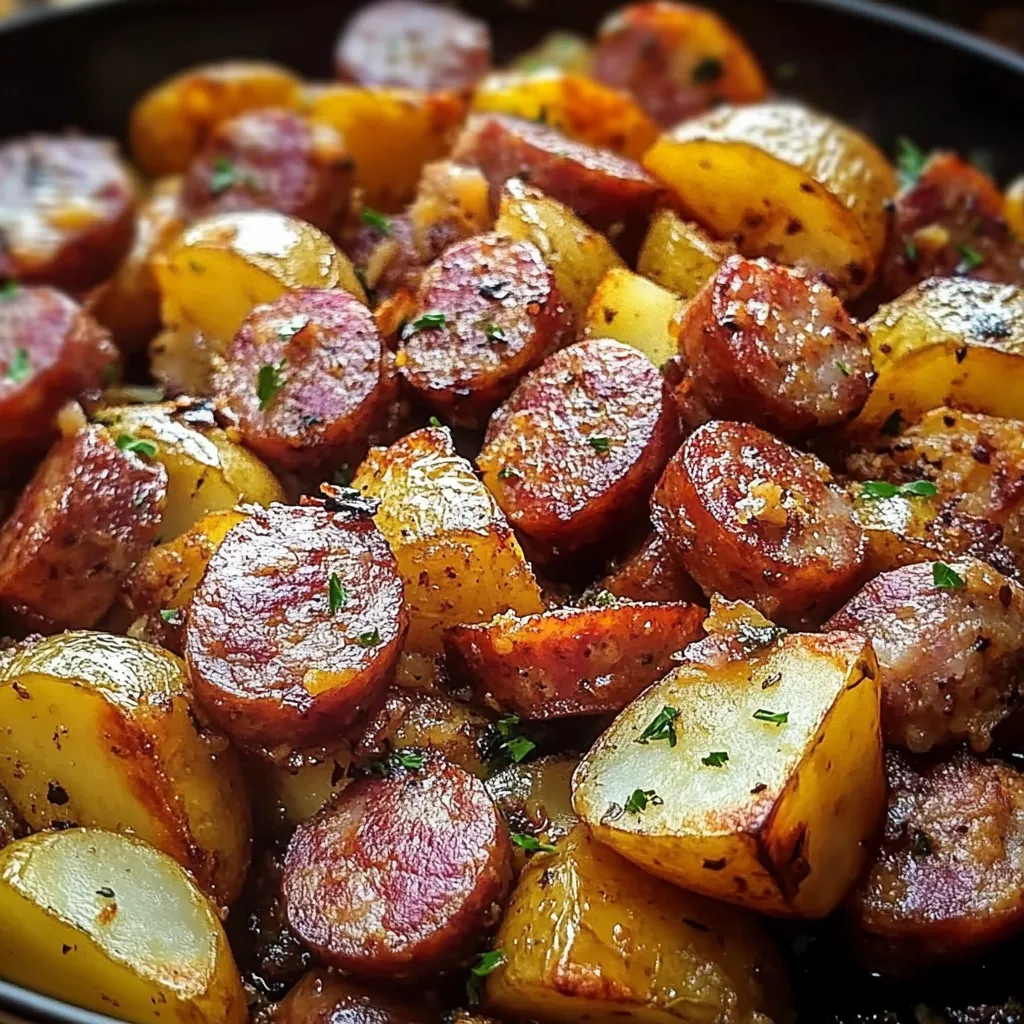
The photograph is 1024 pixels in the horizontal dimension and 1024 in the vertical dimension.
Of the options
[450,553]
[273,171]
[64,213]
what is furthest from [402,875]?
[64,213]

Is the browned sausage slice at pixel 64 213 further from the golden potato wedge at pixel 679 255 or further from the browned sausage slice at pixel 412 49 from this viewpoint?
the golden potato wedge at pixel 679 255

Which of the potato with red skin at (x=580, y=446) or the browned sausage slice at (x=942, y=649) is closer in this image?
the browned sausage slice at (x=942, y=649)

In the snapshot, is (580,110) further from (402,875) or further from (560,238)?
(402,875)

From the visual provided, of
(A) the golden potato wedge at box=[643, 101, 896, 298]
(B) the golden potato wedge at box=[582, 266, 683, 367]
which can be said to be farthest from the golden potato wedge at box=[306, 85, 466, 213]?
(B) the golden potato wedge at box=[582, 266, 683, 367]

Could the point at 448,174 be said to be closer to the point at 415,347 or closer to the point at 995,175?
the point at 415,347

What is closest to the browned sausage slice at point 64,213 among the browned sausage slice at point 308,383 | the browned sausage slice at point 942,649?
the browned sausage slice at point 308,383

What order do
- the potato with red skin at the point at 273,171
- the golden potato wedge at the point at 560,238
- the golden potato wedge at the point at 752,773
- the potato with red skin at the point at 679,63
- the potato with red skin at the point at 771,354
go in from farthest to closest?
A: the potato with red skin at the point at 679,63, the potato with red skin at the point at 273,171, the golden potato wedge at the point at 560,238, the potato with red skin at the point at 771,354, the golden potato wedge at the point at 752,773
